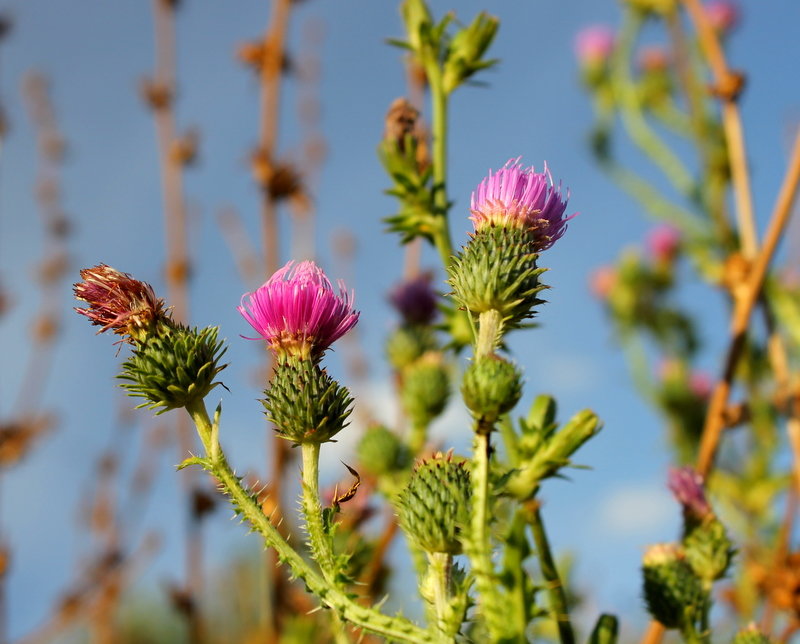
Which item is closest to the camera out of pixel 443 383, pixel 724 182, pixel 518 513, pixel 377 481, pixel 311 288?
pixel 518 513

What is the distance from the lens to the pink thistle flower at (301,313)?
5.24 feet

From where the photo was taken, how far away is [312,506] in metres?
1.34

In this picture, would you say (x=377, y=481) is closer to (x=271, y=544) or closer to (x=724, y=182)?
(x=271, y=544)

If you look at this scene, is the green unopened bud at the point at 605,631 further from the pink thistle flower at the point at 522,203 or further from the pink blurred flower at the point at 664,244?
the pink blurred flower at the point at 664,244

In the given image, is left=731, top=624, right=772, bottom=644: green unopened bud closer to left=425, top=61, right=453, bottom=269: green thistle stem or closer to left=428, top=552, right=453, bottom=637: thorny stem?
left=428, top=552, right=453, bottom=637: thorny stem

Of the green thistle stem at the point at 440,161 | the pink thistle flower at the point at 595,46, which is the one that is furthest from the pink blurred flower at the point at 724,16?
the green thistle stem at the point at 440,161

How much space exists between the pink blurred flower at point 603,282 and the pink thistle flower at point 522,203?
5.92 m

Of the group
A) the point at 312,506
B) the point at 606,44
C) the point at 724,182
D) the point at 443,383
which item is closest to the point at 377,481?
the point at 443,383

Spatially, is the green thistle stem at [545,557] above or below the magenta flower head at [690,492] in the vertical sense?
below

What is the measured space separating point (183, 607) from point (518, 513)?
3.33 m

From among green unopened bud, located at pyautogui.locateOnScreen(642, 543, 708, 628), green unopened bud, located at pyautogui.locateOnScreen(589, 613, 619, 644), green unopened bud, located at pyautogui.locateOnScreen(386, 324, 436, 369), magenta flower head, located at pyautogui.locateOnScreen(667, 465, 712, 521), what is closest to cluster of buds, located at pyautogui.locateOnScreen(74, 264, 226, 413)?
green unopened bud, located at pyautogui.locateOnScreen(589, 613, 619, 644)

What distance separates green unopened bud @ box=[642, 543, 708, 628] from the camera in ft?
5.40

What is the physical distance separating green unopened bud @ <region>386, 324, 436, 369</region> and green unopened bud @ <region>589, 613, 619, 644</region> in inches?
70.7

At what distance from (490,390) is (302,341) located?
21.0 inches
